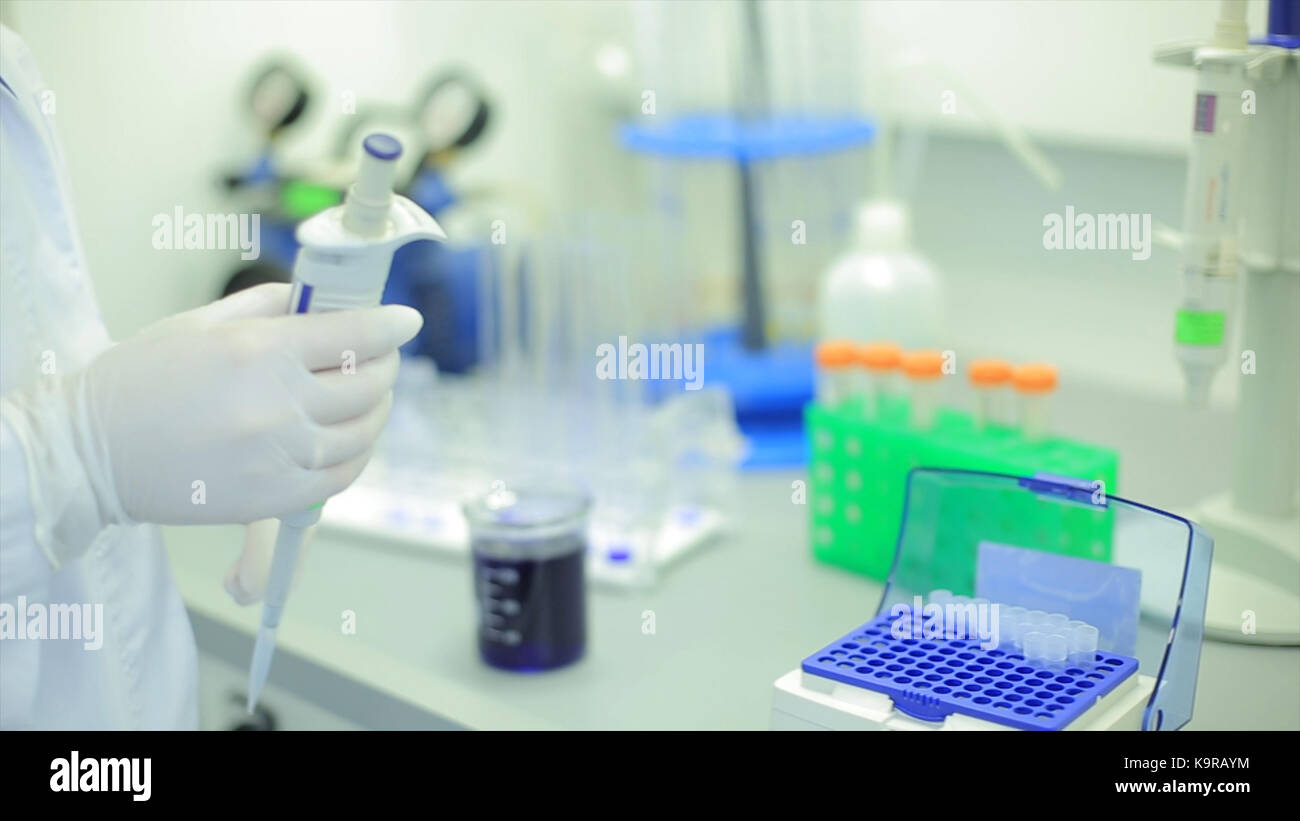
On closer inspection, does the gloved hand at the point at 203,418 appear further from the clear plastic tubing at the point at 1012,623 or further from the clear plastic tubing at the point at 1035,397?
the clear plastic tubing at the point at 1035,397

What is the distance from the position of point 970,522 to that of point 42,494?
2.01 feet

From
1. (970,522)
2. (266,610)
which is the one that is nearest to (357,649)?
(266,610)

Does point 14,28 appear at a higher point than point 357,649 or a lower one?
higher

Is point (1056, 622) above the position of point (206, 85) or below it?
below

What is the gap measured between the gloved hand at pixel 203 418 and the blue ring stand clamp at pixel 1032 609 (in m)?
0.34

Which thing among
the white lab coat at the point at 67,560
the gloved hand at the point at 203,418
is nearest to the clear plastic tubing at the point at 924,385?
the gloved hand at the point at 203,418

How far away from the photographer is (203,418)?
760mm

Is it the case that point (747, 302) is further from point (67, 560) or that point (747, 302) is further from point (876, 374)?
point (67, 560)

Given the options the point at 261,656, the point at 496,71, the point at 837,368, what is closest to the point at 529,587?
the point at 261,656

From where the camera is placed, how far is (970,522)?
94 centimetres

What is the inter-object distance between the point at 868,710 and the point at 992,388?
1.37 feet
